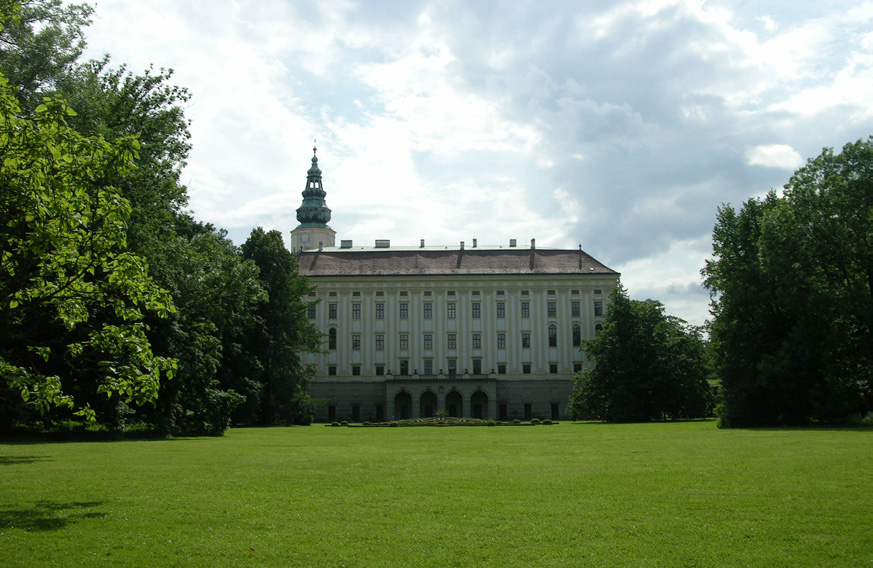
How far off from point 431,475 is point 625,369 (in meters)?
46.4

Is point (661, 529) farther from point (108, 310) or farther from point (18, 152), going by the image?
point (108, 310)

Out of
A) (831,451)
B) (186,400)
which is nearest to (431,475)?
(831,451)

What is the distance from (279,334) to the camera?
57406 millimetres

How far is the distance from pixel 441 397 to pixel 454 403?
7.91 feet

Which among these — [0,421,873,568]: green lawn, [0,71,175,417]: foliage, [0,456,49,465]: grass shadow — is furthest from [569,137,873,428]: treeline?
[0,71,175,417]: foliage

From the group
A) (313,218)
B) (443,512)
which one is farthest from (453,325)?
(443,512)

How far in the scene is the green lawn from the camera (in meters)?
8.48

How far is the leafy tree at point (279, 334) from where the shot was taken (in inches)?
2189

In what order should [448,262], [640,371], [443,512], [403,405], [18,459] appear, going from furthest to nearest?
[448,262], [403,405], [640,371], [18,459], [443,512]

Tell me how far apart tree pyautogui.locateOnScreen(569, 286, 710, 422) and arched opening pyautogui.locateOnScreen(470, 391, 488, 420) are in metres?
18.6

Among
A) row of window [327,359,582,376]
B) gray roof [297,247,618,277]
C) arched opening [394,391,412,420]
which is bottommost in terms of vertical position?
arched opening [394,391,412,420]

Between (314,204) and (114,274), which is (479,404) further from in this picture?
(114,274)

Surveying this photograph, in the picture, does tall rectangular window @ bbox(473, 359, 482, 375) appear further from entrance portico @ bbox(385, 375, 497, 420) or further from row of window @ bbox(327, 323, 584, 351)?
entrance portico @ bbox(385, 375, 497, 420)

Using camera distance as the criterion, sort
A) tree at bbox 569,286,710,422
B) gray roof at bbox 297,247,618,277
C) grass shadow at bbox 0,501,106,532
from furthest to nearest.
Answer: gray roof at bbox 297,247,618,277 → tree at bbox 569,286,710,422 → grass shadow at bbox 0,501,106,532
